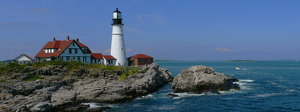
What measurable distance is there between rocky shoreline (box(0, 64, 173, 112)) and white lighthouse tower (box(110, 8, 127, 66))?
12.3 metres

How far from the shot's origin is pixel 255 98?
30.0 m

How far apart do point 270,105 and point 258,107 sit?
2.05m

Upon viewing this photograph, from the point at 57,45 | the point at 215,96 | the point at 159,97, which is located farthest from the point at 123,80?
the point at 57,45

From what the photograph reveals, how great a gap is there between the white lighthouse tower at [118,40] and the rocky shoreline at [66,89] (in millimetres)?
12269

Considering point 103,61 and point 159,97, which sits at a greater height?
point 103,61

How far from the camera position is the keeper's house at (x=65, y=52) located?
4481 cm

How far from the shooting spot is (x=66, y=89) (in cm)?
3095

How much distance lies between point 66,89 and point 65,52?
51.7 feet

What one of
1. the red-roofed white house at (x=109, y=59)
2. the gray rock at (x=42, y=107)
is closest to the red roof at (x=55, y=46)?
the red-roofed white house at (x=109, y=59)

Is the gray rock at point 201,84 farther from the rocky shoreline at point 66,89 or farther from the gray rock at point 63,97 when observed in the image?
the gray rock at point 63,97

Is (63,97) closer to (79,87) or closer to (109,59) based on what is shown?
(79,87)

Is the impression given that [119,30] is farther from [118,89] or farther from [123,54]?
[118,89]

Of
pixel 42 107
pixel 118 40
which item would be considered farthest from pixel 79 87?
pixel 118 40

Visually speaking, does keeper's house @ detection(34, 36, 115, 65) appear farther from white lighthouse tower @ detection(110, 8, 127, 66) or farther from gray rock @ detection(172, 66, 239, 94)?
gray rock @ detection(172, 66, 239, 94)
